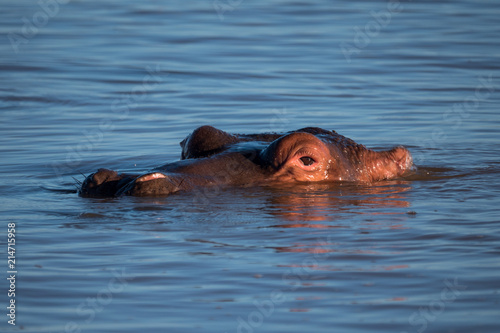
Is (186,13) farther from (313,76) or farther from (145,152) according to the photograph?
(145,152)

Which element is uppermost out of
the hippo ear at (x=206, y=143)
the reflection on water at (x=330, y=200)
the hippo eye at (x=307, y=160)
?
the hippo ear at (x=206, y=143)

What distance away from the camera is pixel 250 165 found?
8445 millimetres

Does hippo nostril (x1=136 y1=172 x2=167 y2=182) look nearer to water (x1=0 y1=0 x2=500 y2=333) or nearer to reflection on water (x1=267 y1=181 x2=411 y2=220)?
water (x1=0 y1=0 x2=500 y2=333)

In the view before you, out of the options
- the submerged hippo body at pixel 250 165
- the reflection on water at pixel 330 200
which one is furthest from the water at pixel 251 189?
the submerged hippo body at pixel 250 165

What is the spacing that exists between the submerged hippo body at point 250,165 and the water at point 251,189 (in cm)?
15

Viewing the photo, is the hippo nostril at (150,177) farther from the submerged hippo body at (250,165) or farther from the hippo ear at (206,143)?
the hippo ear at (206,143)

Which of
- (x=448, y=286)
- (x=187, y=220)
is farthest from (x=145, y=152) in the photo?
(x=448, y=286)

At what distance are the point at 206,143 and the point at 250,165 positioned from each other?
0.54 m

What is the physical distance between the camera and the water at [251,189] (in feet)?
18.0

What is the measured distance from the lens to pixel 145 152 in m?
11.2

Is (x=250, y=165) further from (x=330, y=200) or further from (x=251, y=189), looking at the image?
(x=330, y=200)

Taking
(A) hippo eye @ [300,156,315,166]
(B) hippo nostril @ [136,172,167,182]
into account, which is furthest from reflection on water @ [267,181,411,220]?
(B) hippo nostril @ [136,172,167,182]

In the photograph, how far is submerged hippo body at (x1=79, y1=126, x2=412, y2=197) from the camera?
7910mm

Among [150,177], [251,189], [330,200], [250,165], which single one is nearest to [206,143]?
[250,165]
